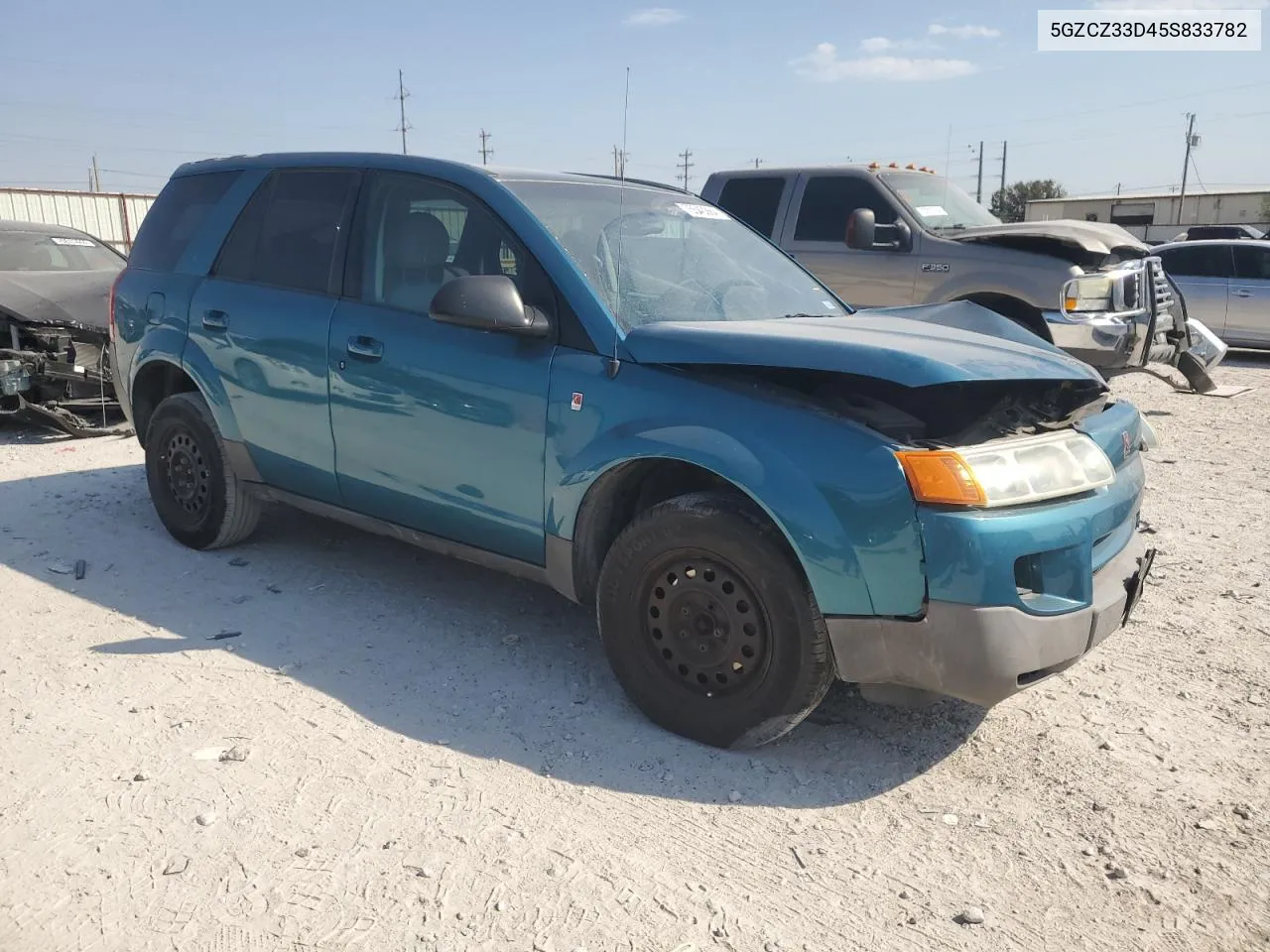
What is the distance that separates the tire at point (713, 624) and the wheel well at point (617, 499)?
0.16 meters

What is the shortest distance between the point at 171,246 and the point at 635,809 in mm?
3879

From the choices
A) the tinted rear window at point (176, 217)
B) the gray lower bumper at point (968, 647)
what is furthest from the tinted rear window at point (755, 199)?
the gray lower bumper at point (968, 647)

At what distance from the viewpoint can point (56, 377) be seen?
7.88 metres

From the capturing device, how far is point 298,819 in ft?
9.34

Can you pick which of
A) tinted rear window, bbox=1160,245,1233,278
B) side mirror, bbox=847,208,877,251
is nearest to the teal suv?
side mirror, bbox=847,208,877,251

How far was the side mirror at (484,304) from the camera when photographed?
3.36m

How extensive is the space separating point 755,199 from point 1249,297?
24.5ft

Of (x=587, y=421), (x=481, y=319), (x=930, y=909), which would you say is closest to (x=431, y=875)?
(x=930, y=909)

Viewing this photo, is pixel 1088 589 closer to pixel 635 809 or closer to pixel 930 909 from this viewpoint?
pixel 930 909

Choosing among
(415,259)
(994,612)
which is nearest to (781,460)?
(994,612)

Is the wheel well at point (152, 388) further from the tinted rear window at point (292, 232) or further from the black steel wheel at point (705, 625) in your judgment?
the black steel wheel at point (705, 625)

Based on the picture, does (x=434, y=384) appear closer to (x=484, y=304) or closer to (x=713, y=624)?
(x=484, y=304)

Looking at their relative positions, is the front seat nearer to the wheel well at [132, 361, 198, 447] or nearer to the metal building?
the wheel well at [132, 361, 198, 447]

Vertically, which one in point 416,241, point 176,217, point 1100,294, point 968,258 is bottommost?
point 1100,294
